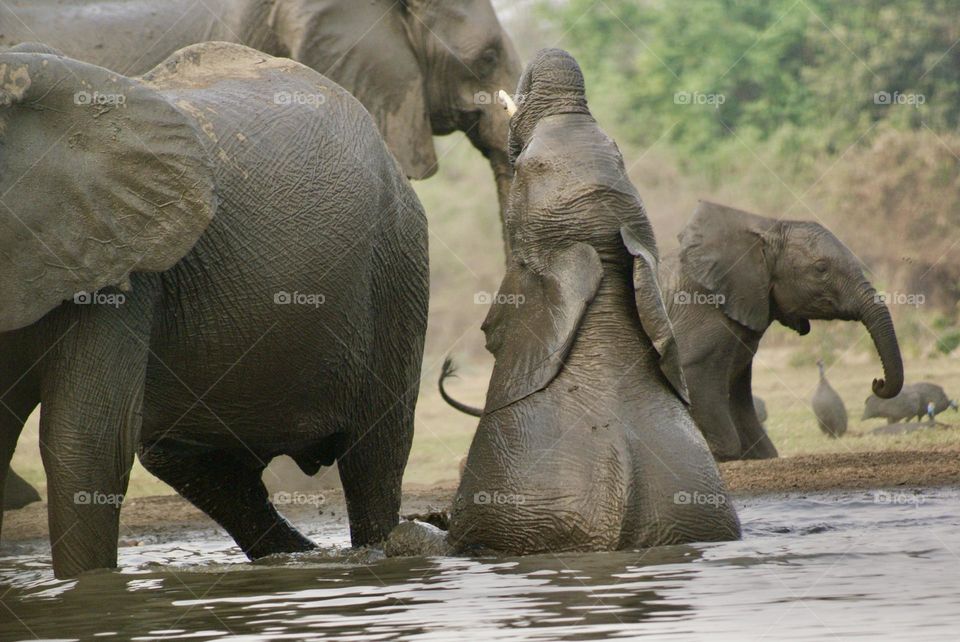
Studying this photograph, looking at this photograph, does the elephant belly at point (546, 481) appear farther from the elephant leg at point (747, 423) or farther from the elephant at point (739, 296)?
the elephant leg at point (747, 423)

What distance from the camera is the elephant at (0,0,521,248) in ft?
35.6

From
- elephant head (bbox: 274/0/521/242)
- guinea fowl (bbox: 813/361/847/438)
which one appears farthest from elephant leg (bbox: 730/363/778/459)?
elephant head (bbox: 274/0/521/242)

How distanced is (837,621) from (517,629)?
848 millimetres

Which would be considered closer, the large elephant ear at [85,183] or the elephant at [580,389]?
the large elephant ear at [85,183]

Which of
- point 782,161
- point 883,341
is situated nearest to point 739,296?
point 883,341

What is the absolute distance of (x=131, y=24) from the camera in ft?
36.1

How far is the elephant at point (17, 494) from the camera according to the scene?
10.9 m

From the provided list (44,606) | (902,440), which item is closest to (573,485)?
(44,606)

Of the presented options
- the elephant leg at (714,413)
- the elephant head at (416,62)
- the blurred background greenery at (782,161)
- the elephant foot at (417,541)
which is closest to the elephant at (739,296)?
the elephant leg at (714,413)

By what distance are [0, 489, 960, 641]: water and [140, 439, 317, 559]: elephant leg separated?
32.4 inches

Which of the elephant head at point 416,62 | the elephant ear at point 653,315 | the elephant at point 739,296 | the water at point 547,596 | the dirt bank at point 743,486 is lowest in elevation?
the water at point 547,596

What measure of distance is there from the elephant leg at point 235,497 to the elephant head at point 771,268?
4238 millimetres

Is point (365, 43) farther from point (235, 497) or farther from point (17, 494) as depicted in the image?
point (235, 497)

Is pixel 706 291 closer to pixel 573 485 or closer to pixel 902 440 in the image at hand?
pixel 902 440
